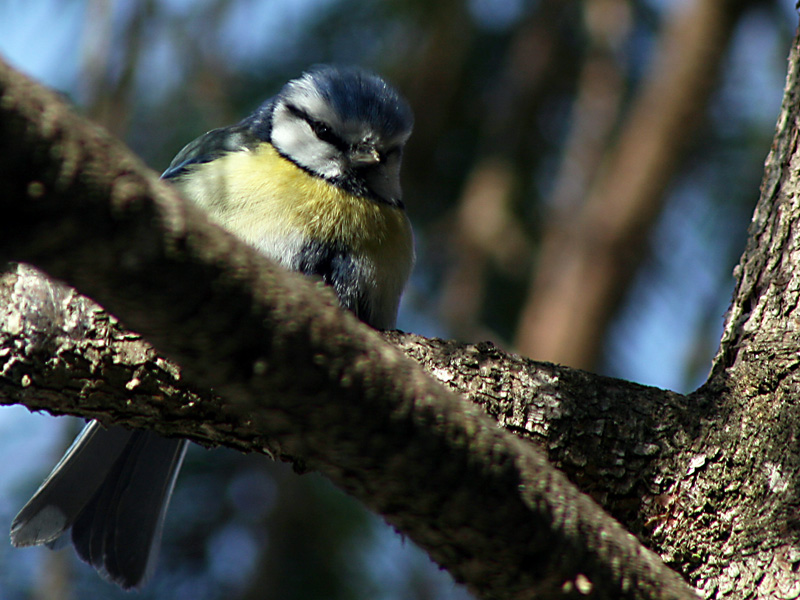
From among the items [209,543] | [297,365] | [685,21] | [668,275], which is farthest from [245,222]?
[668,275]

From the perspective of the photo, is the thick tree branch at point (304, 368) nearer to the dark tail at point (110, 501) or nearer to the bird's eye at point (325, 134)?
the dark tail at point (110, 501)

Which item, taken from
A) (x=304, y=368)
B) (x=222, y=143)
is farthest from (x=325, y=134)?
(x=304, y=368)

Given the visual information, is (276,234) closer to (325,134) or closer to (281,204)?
(281,204)

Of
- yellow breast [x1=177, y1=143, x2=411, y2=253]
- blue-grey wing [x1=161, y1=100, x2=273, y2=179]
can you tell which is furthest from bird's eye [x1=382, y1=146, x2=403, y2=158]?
blue-grey wing [x1=161, y1=100, x2=273, y2=179]

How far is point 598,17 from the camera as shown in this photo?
456 centimetres

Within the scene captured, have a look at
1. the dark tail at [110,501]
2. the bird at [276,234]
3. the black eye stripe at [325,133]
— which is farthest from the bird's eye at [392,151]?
the dark tail at [110,501]

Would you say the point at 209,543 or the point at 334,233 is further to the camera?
the point at 209,543

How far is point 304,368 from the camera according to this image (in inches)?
39.3

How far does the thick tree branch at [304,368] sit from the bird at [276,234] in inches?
54.9

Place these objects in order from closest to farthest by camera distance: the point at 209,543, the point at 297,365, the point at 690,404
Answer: the point at 297,365 < the point at 690,404 < the point at 209,543

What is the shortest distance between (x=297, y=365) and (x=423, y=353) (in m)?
1.00

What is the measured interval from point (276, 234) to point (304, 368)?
148cm

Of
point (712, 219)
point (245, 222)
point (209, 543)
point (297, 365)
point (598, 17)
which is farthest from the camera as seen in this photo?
point (712, 219)

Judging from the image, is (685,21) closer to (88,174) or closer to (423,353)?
(423,353)
